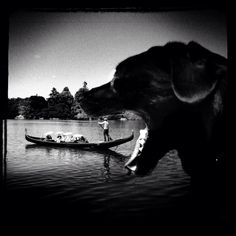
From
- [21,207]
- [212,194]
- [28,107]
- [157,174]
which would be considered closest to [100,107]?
[212,194]

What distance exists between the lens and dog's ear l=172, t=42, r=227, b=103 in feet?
7.20

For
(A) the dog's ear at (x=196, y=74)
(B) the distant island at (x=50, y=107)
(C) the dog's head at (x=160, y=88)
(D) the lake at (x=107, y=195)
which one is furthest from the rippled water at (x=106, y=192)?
(B) the distant island at (x=50, y=107)

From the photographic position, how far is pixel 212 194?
2570 mm

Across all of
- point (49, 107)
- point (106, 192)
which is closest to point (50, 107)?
point (49, 107)

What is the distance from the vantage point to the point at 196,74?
2.20 metres

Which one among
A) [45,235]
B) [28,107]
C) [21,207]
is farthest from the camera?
[28,107]

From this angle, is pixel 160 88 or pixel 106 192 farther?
pixel 106 192

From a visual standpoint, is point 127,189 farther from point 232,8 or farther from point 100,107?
point 232,8

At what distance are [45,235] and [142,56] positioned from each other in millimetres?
3490

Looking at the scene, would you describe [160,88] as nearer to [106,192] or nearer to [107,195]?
[107,195]

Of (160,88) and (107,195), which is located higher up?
(160,88)

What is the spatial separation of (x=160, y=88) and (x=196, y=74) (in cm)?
47

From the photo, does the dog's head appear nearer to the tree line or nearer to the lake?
the lake

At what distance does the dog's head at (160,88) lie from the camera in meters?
2.21
